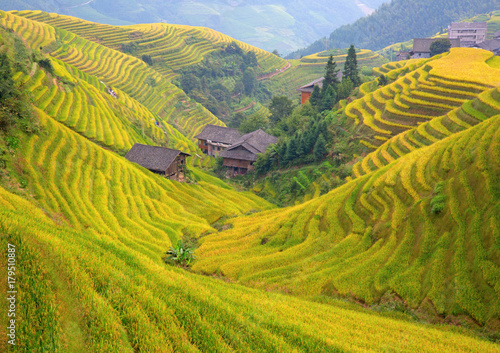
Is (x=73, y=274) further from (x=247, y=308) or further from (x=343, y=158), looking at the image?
(x=343, y=158)

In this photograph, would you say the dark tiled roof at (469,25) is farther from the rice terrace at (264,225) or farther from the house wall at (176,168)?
the house wall at (176,168)

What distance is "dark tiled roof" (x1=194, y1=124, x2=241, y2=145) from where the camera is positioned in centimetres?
5103

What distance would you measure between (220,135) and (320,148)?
853 inches

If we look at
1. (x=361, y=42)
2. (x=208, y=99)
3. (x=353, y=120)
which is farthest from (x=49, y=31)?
(x=361, y=42)

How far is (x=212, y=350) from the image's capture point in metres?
7.17

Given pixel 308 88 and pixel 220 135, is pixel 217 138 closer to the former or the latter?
pixel 220 135

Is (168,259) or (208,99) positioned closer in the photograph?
(168,259)

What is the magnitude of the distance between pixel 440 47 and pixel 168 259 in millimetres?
55980

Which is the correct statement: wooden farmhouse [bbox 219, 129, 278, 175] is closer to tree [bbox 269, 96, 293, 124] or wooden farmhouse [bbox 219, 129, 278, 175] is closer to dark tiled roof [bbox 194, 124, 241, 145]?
dark tiled roof [bbox 194, 124, 241, 145]

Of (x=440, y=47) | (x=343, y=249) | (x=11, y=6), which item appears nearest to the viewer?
(x=343, y=249)

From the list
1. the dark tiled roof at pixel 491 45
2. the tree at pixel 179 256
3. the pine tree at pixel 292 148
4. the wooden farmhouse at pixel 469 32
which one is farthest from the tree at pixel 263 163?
the wooden farmhouse at pixel 469 32

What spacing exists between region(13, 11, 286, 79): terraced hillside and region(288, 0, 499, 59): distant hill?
55265mm

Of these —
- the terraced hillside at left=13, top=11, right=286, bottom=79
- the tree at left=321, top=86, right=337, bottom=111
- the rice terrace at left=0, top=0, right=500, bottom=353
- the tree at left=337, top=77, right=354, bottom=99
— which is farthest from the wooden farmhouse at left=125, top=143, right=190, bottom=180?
the terraced hillside at left=13, top=11, right=286, bottom=79

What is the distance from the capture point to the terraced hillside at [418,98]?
96.5 ft
